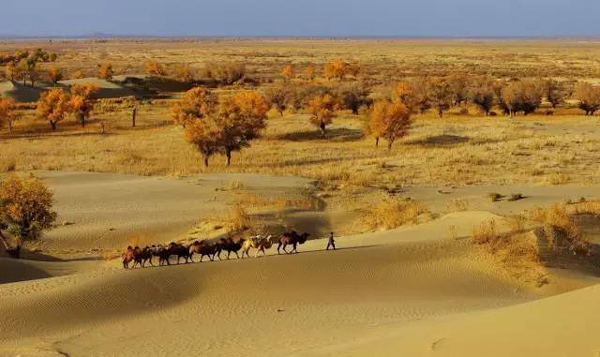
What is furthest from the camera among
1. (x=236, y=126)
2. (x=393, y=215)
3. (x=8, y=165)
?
(x=236, y=126)

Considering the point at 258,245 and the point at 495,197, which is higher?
the point at 258,245

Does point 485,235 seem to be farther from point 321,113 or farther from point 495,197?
point 321,113

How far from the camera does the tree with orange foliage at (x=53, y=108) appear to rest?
62531 millimetres

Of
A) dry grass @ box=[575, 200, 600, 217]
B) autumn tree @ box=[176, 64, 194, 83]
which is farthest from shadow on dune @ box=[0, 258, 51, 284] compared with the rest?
autumn tree @ box=[176, 64, 194, 83]

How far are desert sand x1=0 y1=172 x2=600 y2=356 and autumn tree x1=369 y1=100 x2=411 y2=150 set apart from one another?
93.3 ft

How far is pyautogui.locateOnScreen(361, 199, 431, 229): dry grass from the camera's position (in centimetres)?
2403

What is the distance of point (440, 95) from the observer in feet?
231

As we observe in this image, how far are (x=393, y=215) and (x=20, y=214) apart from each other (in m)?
12.1

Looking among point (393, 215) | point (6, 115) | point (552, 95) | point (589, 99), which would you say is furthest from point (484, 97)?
point (393, 215)

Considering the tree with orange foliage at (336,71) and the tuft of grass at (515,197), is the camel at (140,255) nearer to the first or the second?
the tuft of grass at (515,197)

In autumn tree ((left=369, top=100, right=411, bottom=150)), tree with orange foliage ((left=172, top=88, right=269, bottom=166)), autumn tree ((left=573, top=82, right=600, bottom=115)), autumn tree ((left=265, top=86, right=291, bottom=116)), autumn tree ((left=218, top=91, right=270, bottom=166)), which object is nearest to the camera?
tree with orange foliage ((left=172, top=88, right=269, bottom=166))

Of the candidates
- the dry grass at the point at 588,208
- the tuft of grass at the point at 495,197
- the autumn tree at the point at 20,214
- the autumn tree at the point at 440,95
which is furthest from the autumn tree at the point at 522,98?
the autumn tree at the point at 20,214

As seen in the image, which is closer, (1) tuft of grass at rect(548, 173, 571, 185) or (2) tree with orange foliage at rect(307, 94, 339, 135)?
(1) tuft of grass at rect(548, 173, 571, 185)

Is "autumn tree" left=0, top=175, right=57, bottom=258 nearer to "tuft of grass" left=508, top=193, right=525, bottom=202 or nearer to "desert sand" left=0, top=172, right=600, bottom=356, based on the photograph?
"desert sand" left=0, top=172, right=600, bottom=356
